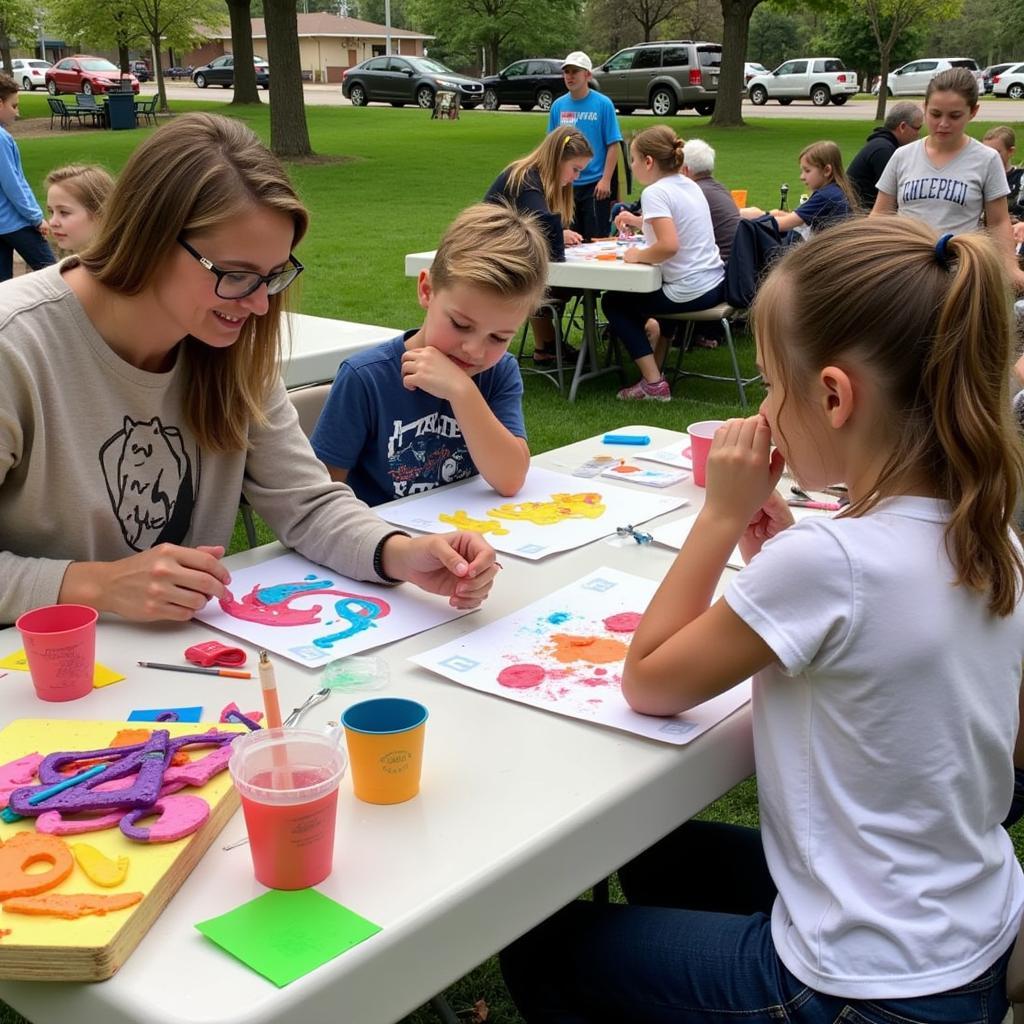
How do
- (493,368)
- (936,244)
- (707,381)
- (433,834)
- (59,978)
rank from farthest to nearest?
(707,381) → (493,368) → (936,244) → (433,834) → (59,978)

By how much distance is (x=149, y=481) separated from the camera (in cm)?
191

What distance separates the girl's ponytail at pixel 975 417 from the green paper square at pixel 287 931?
746 mm

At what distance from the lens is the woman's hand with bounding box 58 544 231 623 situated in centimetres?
162

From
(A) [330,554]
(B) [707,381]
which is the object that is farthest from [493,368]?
(B) [707,381]

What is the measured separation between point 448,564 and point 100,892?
813 mm

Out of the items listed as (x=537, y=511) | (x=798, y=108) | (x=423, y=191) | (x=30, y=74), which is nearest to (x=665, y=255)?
(x=537, y=511)

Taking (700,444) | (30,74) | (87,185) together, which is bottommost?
(700,444)

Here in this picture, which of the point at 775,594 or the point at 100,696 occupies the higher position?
the point at 775,594

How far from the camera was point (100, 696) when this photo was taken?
1.45 metres

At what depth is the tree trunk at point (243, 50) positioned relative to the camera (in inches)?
936

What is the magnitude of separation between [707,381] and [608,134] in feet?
10.7

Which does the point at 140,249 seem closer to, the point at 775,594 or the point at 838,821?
the point at 775,594

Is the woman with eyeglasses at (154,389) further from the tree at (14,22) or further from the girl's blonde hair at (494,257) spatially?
the tree at (14,22)

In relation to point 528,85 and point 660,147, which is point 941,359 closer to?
point 660,147
